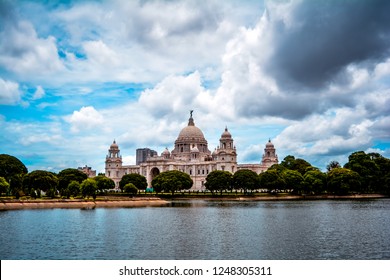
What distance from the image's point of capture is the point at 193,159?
165625 mm

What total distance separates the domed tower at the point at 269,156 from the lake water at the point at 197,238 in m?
109

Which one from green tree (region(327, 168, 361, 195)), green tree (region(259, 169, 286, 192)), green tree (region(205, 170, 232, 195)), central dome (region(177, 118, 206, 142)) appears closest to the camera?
green tree (region(327, 168, 361, 195))

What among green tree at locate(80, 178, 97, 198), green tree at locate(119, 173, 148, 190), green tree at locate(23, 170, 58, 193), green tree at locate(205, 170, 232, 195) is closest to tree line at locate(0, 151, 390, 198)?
green tree at locate(205, 170, 232, 195)

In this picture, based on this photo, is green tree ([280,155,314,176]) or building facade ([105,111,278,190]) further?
building facade ([105,111,278,190])

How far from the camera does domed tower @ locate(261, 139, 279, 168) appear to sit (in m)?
161

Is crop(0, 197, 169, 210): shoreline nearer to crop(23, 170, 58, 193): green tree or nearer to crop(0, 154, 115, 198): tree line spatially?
crop(0, 154, 115, 198): tree line

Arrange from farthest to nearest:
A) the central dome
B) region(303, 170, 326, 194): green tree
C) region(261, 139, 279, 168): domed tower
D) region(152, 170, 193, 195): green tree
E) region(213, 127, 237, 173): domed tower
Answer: the central dome → region(261, 139, 279, 168): domed tower → region(213, 127, 237, 173): domed tower → region(152, 170, 193, 195): green tree → region(303, 170, 326, 194): green tree

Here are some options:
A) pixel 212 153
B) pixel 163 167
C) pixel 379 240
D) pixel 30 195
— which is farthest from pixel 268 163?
pixel 379 240

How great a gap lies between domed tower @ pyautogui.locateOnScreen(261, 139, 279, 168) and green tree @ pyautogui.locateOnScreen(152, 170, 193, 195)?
150 ft

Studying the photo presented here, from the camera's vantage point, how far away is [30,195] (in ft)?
280

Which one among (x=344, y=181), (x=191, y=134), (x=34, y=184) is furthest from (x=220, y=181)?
(x=191, y=134)

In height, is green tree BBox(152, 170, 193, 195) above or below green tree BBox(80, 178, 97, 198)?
above

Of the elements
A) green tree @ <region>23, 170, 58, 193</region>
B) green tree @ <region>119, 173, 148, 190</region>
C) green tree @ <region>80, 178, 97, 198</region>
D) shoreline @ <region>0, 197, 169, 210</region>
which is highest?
green tree @ <region>119, 173, 148, 190</region>

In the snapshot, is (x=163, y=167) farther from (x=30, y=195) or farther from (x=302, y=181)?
(x=30, y=195)
